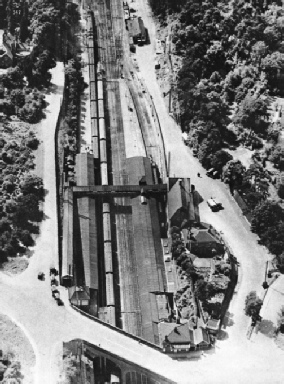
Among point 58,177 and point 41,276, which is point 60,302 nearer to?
point 41,276

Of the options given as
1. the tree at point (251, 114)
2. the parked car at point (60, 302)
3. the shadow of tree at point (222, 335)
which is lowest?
the shadow of tree at point (222, 335)

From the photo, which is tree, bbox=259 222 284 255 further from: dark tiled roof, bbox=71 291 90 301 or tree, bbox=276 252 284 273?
dark tiled roof, bbox=71 291 90 301

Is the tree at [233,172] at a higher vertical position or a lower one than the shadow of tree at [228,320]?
higher

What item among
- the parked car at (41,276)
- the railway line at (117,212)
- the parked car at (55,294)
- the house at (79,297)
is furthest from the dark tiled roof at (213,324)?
the parked car at (41,276)

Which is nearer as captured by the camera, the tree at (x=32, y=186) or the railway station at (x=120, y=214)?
the railway station at (x=120, y=214)

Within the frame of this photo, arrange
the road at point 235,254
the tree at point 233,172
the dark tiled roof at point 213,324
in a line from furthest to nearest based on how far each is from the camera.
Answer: the tree at point 233,172, the dark tiled roof at point 213,324, the road at point 235,254

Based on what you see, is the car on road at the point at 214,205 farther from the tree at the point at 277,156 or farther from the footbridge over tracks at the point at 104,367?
the footbridge over tracks at the point at 104,367

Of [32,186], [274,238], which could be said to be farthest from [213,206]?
[32,186]

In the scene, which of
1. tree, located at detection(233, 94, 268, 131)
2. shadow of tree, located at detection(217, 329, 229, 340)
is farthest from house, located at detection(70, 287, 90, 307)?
tree, located at detection(233, 94, 268, 131)

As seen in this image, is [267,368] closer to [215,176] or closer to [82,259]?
[82,259]
